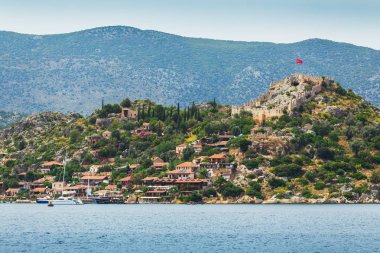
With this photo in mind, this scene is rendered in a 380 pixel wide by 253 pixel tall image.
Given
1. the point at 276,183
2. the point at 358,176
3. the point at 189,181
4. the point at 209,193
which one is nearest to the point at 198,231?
the point at 276,183

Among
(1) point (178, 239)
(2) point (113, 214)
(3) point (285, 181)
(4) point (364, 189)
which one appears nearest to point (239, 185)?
(3) point (285, 181)

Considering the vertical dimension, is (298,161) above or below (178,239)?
above

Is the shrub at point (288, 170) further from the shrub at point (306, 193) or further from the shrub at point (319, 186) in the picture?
the shrub at point (319, 186)

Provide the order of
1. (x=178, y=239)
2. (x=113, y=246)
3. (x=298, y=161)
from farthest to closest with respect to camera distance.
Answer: (x=298, y=161), (x=178, y=239), (x=113, y=246)

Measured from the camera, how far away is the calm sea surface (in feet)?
309

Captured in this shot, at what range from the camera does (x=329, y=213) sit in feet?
486

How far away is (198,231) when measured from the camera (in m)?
112

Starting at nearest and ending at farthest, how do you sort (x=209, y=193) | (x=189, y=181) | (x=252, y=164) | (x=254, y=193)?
(x=254, y=193) → (x=209, y=193) → (x=189, y=181) → (x=252, y=164)

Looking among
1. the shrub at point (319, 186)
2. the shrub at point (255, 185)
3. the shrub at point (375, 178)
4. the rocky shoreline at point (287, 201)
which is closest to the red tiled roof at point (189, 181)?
the rocky shoreline at point (287, 201)

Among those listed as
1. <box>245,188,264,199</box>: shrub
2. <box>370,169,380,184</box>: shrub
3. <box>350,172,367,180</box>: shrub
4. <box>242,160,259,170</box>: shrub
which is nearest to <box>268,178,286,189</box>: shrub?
<box>245,188,264,199</box>: shrub

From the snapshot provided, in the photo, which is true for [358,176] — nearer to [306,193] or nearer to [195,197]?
[306,193]

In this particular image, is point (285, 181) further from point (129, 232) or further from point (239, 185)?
point (129, 232)

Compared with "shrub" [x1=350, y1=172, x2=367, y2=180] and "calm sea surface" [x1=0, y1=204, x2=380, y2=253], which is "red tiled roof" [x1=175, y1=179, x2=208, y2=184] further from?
"calm sea surface" [x1=0, y1=204, x2=380, y2=253]

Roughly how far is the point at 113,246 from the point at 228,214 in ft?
175
